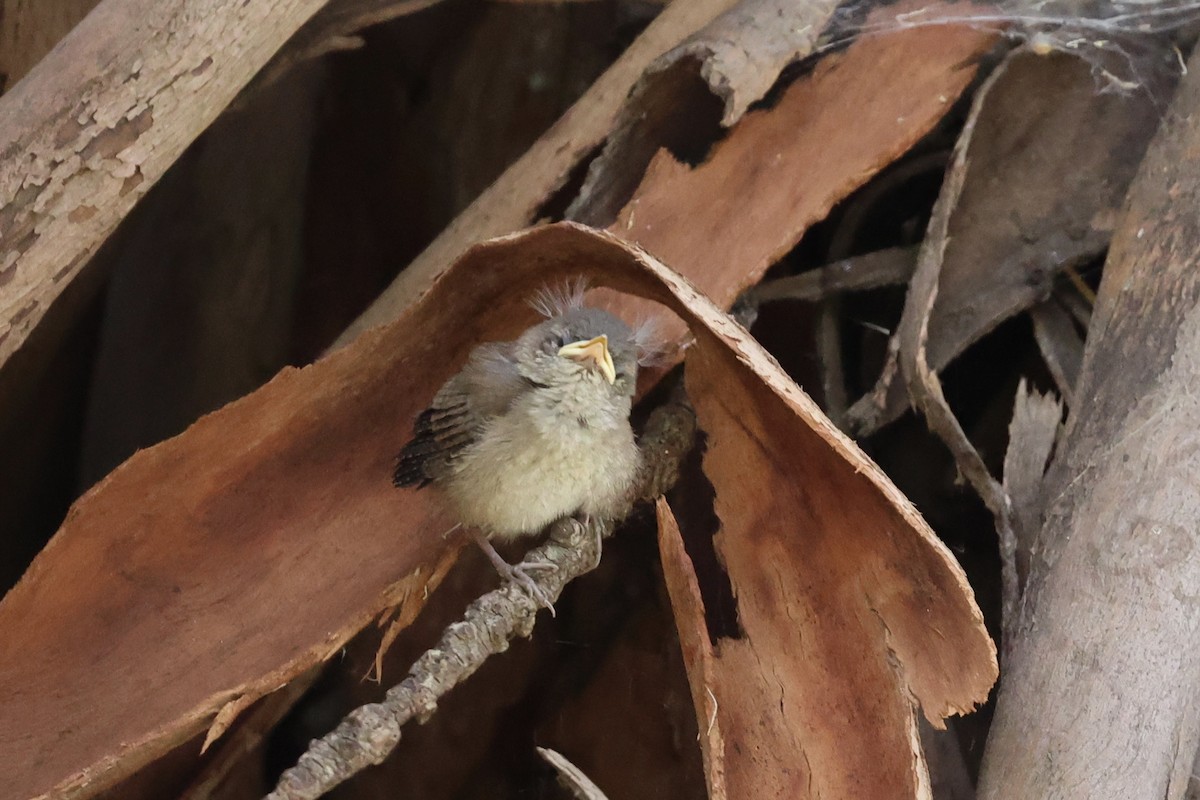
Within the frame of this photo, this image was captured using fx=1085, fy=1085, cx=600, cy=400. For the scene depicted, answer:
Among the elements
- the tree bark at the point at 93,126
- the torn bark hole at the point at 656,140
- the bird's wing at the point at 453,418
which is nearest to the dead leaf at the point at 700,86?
the torn bark hole at the point at 656,140

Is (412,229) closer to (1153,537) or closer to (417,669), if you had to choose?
(417,669)

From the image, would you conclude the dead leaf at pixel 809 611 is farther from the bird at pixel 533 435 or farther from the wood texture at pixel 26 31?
the wood texture at pixel 26 31

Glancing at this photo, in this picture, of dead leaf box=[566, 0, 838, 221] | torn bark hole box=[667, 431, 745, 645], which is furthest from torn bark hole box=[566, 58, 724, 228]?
torn bark hole box=[667, 431, 745, 645]

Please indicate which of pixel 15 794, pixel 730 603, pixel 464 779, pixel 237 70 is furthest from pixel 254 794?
pixel 237 70

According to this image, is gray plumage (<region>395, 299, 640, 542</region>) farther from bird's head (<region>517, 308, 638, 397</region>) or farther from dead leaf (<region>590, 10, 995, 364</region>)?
dead leaf (<region>590, 10, 995, 364</region>)

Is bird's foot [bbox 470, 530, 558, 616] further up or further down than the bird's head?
further down

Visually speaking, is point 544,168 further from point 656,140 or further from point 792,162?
point 792,162

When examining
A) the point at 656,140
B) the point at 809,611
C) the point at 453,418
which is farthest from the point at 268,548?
the point at 656,140
